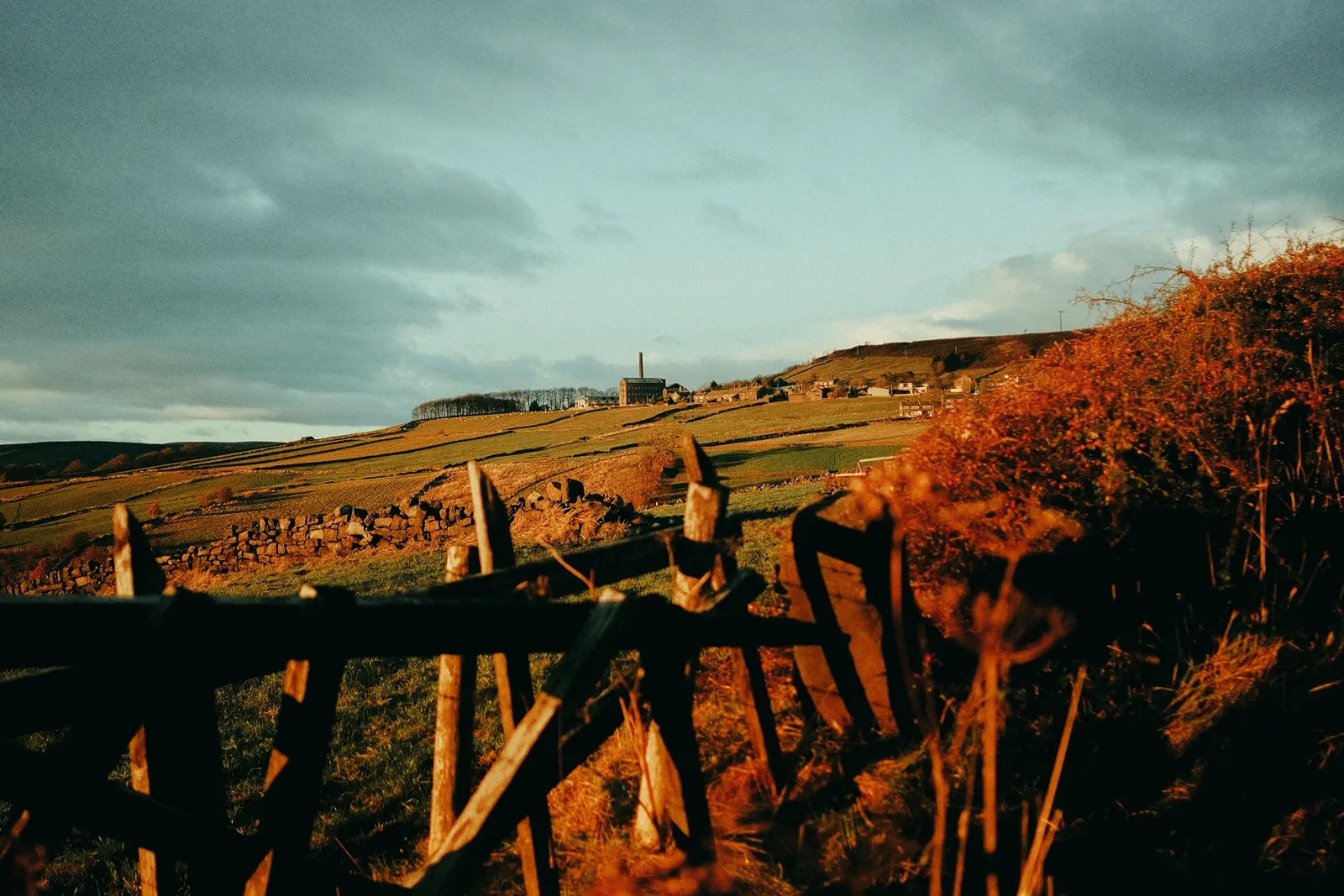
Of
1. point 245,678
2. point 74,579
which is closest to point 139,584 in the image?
point 245,678

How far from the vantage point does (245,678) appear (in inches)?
96.8

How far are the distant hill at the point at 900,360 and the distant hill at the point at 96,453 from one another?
81342mm

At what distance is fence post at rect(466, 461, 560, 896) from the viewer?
3.49 meters

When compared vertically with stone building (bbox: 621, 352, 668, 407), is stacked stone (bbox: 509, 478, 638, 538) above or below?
below

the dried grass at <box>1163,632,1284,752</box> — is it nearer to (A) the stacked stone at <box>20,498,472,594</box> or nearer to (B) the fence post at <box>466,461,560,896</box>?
(B) the fence post at <box>466,461,560,896</box>

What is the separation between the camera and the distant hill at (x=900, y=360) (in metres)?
86.9

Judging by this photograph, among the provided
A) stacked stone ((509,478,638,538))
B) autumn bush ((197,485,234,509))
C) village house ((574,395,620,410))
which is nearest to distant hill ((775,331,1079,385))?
village house ((574,395,620,410))

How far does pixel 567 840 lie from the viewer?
14.4 ft

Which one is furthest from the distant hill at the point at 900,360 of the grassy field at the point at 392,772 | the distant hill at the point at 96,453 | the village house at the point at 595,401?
the distant hill at the point at 96,453

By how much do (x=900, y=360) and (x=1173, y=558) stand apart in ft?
345

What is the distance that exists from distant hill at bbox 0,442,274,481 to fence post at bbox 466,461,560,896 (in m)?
94.5

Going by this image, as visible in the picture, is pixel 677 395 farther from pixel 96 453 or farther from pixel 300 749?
pixel 300 749

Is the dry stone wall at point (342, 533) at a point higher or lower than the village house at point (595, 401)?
lower

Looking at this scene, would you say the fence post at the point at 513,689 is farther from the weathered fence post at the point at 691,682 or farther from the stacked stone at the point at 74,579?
the stacked stone at the point at 74,579
